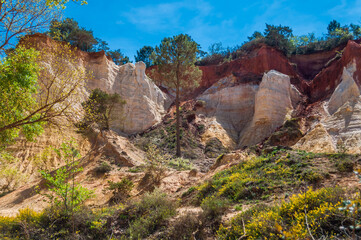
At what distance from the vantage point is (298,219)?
15.3 feet

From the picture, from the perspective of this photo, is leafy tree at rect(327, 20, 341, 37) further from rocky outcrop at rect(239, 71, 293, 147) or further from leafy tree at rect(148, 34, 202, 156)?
leafy tree at rect(148, 34, 202, 156)

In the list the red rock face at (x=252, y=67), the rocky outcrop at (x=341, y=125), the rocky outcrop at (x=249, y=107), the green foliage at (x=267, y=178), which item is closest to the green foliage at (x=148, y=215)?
the green foliage at (x=267, y=178)

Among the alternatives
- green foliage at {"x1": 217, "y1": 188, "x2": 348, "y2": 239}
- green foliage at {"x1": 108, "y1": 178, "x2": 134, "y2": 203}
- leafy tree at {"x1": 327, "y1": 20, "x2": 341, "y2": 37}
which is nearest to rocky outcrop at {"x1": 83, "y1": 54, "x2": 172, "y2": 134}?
green foliage at {"x1": 108, "y1": 178, "x2": 134, "y2": 203}

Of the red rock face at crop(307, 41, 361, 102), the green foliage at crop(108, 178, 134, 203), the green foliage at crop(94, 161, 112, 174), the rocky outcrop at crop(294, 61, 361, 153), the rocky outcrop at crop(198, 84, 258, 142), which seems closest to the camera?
the green foliage at crop(108, 178, 134, 203)

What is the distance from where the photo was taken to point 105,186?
1359 centimetres

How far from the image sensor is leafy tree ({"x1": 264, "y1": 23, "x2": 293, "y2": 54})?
41062 millimetres

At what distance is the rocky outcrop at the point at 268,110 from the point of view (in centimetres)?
2660

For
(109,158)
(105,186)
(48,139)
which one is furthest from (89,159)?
(48,139)

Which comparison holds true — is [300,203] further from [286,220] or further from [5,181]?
[5,181]

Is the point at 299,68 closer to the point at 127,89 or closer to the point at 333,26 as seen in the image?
the point at 333,26

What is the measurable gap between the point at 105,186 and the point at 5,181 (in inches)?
366

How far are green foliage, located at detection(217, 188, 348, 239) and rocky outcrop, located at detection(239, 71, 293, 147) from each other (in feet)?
69.2

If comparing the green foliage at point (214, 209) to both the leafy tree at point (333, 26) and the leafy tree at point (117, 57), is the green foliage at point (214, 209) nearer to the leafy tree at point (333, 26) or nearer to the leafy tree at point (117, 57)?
the leafy tree at point (117, 57)

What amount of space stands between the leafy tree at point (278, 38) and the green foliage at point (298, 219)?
134ft
